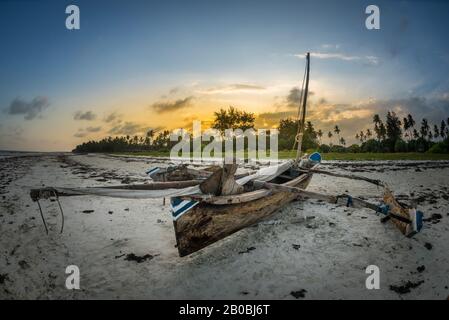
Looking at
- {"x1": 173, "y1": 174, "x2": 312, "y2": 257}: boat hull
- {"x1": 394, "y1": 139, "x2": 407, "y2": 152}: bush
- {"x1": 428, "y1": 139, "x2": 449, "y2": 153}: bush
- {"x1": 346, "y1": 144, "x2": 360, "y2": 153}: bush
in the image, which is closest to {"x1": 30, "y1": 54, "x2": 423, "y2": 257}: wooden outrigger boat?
{"x1": 173, "y1": 174, "x2": 312, "y2": 257}: boat hull

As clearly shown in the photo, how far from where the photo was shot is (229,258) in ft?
14.2

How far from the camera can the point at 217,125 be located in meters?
53.2

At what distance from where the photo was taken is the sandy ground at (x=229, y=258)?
11.5ft

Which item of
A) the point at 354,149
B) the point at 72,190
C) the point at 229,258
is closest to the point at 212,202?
the point at 229,258

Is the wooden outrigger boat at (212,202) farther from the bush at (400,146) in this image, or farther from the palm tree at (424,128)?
the palm tree at (424,128)

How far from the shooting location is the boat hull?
384 centimetres

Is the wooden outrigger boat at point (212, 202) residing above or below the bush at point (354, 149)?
below

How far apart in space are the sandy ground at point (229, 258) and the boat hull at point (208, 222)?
0.39 meters

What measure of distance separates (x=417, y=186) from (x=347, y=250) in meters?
8.17

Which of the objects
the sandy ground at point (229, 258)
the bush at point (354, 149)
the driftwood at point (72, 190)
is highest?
the bush at point (354, 149)

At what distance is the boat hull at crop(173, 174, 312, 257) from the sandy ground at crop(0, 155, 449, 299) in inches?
15.4

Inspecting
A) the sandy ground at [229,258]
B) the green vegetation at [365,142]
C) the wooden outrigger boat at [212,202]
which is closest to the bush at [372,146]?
the green vegetation at [365,142]

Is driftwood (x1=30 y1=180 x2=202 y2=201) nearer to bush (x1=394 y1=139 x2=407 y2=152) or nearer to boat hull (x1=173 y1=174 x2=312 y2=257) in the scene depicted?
boat hull (x1=173 y1=174 x2=312 y2=257)
